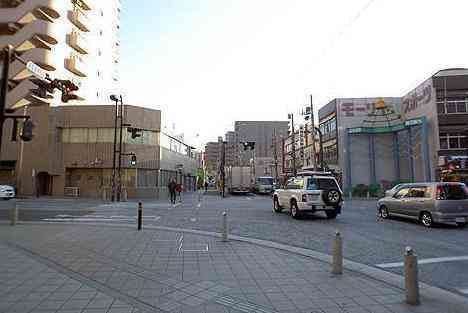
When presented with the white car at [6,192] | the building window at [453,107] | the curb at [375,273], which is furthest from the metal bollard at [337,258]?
the building window at [453,107]

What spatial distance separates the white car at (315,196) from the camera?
15.0 meters

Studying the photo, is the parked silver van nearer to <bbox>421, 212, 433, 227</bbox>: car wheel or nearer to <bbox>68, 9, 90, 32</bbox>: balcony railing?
<bbox>421, 212, 433, 227</bbox>: car wheel

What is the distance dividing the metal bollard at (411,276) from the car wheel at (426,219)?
32.2 ft

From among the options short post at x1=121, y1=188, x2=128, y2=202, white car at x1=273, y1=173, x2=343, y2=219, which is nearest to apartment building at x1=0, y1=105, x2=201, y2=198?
short post at x1=121, y1=188, x2=128, y2=202

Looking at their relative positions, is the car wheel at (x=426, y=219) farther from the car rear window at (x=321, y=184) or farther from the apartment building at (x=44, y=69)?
the apartment building at (x=44, y=69)

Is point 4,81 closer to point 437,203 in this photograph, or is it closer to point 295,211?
point 295,211

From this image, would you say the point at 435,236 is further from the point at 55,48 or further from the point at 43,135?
the point at 55,48

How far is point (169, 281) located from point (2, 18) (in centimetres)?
4403

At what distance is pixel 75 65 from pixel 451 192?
43.3 metres

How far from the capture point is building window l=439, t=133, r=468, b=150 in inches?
1241

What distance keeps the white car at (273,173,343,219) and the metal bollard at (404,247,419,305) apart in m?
10.2

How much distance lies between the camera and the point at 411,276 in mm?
4730

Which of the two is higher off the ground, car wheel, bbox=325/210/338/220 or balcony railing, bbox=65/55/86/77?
balcony railing, bbox=65/55/86/77

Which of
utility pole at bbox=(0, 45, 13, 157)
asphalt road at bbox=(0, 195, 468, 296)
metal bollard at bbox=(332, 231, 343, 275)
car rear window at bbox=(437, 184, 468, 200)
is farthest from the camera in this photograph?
car rear window at bbox=(437, 184, 468, 200)
